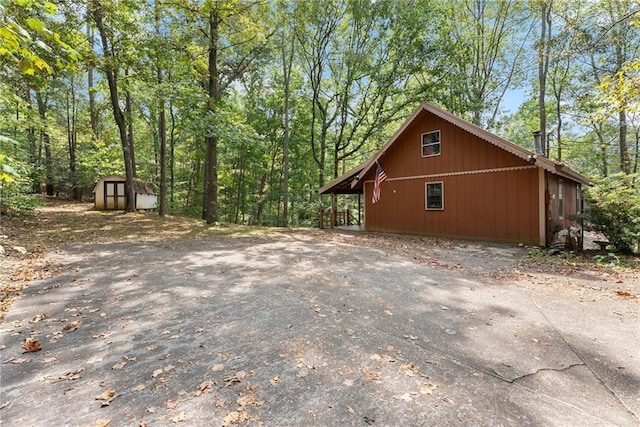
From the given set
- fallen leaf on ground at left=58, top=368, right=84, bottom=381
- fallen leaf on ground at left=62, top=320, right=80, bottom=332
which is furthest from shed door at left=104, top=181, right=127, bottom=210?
fallen leaf on ground at left=58, top=368, right=84, bottom=381

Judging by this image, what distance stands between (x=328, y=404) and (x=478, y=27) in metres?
23.7

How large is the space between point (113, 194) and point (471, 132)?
21.0 meters

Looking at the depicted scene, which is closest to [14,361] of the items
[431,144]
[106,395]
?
[106,395]

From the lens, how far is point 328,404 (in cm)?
223

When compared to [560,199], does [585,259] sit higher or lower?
lower

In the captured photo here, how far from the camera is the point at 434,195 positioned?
42.2ft

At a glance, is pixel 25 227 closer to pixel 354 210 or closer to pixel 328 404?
pixel 328 404

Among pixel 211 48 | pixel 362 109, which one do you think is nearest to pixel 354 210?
pixel 362 109

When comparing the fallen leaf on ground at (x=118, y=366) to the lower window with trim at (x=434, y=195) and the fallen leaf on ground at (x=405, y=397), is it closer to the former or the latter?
the fallen leaf on ground at (x=405, y=397)

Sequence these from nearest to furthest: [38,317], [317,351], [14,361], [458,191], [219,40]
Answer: [14,361] → [317,351] → [38,317] → [458,191] → [219,40]

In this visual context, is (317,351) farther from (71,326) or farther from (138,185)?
(138,185)

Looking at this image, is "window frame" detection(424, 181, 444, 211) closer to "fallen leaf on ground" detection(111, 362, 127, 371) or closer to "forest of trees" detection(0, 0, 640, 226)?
"forest of trees" detection(0, 0, 640, 226)

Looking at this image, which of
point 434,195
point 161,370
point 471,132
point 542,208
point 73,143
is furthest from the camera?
point 73,143

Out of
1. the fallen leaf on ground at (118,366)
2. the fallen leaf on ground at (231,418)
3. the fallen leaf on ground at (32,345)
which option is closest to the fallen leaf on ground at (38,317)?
the fallen leaf on ground at (32,345)
